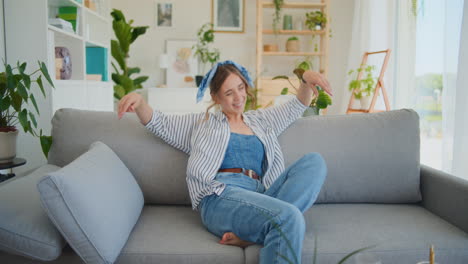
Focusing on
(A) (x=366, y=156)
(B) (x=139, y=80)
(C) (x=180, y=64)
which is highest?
(C) (x=180, y=64)

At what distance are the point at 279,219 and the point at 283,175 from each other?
33 centimetres

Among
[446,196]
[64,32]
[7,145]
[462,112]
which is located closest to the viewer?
[446,196]

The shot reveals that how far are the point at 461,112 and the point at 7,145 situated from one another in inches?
104

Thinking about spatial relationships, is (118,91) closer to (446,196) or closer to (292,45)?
(292,45)

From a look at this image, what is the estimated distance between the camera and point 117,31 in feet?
16.9

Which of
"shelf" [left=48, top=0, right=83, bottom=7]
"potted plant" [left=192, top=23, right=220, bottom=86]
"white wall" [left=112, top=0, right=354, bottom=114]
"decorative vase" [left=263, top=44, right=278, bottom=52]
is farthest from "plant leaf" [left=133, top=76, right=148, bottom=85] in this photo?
"shelf" [left=48, top=0, right=83, bottom=7]

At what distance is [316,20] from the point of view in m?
5.54

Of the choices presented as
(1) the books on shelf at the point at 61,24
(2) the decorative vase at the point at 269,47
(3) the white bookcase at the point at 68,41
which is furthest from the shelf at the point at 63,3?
(2) the decorative vase at the point at 269,47

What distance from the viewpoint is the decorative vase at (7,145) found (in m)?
1.94

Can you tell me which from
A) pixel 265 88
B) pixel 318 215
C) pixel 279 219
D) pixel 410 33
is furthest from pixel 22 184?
pixel 265 88

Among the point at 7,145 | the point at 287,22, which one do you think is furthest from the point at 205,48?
the point at 7,145

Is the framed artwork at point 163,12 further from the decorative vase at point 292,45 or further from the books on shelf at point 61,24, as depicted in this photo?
the books on shelf at point 61,24

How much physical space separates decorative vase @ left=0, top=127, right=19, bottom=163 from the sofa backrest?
0.90 feet

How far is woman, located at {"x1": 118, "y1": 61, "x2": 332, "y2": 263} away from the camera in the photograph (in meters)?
1.39
